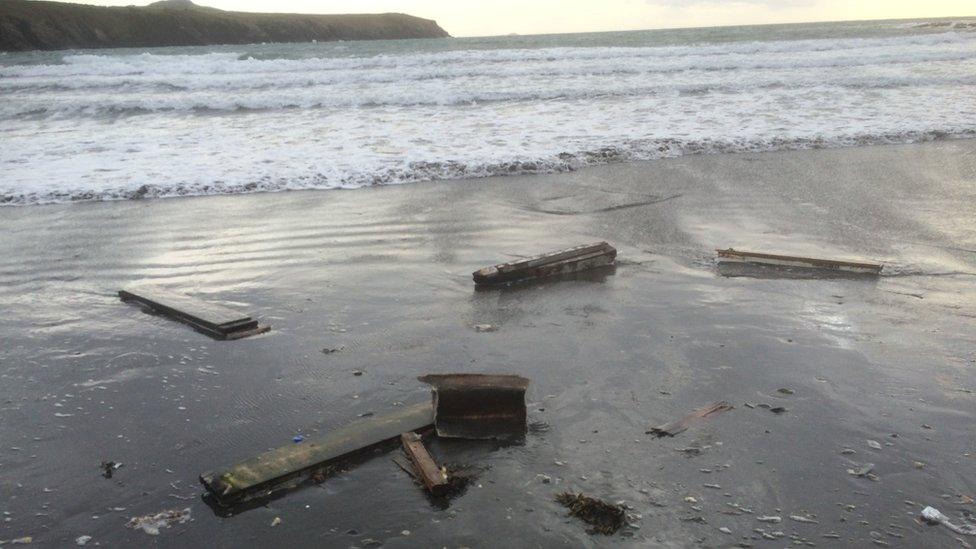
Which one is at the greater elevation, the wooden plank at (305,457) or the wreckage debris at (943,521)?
the wooden plank at (305,457)

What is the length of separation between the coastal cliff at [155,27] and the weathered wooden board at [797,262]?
223ft

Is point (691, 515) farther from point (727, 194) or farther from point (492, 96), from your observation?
point (492, 96)

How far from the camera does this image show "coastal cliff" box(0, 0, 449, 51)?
60344 mm

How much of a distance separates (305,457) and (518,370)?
5.04 feet

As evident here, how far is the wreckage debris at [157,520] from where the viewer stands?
291cm

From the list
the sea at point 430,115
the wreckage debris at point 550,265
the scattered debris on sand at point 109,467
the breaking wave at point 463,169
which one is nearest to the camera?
the scattered debris on sand at point 109,467

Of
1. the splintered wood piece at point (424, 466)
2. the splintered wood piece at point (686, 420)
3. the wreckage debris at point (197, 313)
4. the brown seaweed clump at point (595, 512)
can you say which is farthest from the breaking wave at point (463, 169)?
the brown seaweed clump at point (595, 512)

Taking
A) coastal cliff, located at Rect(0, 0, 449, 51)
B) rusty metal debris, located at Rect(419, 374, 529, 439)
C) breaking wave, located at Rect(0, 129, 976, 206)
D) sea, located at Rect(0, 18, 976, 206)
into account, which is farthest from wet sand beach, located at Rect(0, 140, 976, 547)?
coastal cliff, located at Rect(0, 0, 449, 51)

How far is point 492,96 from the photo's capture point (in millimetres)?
20266

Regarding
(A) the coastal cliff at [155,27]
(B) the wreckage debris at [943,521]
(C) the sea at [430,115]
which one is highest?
(A) the coastal cliff at [155,27]

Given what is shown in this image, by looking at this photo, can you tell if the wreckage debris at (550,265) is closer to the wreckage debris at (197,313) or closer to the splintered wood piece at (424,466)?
the wreckage debris at (197,313)

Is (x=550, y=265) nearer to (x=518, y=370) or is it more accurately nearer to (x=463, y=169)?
(x=518, y=370)

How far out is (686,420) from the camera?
12.1 feet

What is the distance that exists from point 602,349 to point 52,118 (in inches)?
746
